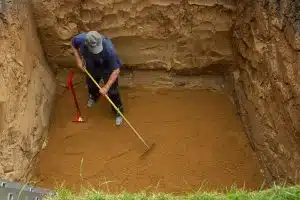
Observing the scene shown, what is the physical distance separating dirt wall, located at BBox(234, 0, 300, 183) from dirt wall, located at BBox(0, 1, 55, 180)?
2.86 m

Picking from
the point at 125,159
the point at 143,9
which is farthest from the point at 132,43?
the point at 125,159

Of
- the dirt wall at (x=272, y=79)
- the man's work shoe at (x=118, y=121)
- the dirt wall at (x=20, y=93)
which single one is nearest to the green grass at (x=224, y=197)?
the dirt wall at (x=272, y=79)

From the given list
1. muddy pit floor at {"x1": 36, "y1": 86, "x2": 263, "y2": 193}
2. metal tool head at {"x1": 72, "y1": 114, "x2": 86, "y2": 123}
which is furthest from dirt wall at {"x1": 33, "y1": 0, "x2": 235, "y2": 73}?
metal tool head at {"x1": 72, "y1": 114, "x2": 86, "y2": 123}

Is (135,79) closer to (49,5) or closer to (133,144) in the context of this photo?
(133,144)

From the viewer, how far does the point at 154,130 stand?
22.5 ft

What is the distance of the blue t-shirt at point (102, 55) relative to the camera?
5.99 meters

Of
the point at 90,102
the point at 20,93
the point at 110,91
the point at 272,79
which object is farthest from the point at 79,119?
the point at 272,79

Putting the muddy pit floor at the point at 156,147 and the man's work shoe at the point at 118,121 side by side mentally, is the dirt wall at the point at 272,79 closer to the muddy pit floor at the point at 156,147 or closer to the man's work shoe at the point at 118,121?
the muddy pit floor at the point at 156,147

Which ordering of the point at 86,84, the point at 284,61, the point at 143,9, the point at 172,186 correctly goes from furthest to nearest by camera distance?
the point at 86,84 < the point at 143,9 < the point at 172,186 < the point at 284,61

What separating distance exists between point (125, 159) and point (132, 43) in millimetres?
1721

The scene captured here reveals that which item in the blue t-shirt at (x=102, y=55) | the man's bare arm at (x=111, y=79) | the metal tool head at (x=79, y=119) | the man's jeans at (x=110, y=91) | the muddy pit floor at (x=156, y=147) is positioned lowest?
the muddy pit floor at (x=156, y=147)

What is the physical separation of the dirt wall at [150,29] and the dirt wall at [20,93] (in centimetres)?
34

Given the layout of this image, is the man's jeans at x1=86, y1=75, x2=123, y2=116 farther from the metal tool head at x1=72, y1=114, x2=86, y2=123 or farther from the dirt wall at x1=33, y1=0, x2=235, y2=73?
the dirt wall at x1=33, y1=0, x2=235, y2=73

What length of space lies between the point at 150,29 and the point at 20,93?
Result: 207cm
